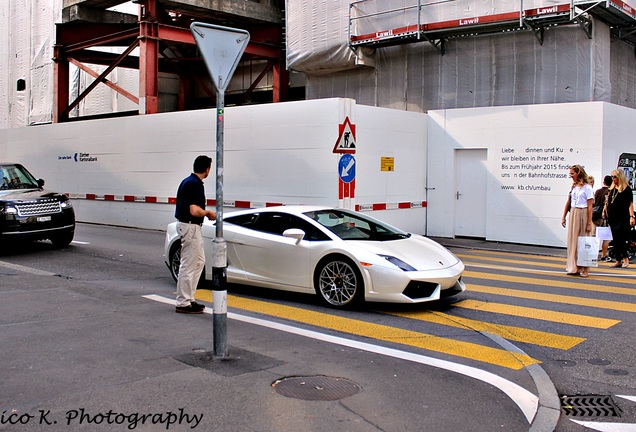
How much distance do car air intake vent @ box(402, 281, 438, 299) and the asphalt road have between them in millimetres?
268

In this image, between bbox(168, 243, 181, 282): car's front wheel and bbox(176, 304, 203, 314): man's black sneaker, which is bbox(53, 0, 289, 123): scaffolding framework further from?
bbox(176, 304, 203, 314): man's black sneaker

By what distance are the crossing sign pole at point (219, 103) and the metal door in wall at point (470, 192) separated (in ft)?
40.7

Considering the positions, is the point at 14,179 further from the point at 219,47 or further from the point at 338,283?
the point at 219,47

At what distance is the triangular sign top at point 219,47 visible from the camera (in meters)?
6.27

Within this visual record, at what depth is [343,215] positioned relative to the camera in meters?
9.95

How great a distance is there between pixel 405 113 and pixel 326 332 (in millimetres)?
11277

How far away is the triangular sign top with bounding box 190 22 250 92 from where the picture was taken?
627 cm

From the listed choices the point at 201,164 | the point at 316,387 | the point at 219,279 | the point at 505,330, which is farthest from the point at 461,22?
the point at 316,387

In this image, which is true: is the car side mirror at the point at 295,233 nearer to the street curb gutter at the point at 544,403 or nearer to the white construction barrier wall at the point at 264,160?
the street curb gutter at the point at 544,403

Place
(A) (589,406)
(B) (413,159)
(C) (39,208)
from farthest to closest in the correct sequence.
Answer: (B) (413,159)
(C) (39,208)
(A) (589,406)

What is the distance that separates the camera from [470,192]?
18.0 m

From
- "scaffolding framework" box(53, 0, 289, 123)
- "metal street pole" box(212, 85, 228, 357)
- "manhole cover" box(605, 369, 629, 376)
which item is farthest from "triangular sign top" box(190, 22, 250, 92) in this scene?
"scaffolding framework" box(53, 0, 289, 123)

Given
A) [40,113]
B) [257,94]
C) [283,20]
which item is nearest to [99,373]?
[283,20]

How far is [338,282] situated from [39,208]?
815 centimetres
